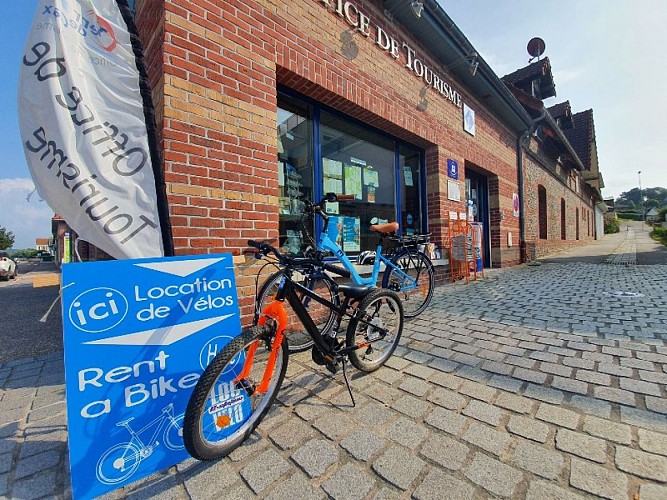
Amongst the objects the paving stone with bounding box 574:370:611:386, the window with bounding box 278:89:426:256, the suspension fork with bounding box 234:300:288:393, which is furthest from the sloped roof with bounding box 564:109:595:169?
the suspension fork with bounding box 234:300:288:393

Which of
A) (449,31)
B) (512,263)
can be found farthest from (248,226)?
(512,263)

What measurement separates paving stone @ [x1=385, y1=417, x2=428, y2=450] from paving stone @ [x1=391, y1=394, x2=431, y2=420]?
73 millimetres

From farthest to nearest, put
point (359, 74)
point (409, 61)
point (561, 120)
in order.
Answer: point (561, 120) < point (409, 61) < point (359, 74)

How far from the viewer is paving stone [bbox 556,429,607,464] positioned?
142 cm

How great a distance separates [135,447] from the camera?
4.59 ft

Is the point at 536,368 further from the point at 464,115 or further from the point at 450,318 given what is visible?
the point at 464,115

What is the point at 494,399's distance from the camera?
194 centimetres

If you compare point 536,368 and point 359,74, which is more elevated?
point 359,74

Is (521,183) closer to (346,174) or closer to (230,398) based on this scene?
(346,174)

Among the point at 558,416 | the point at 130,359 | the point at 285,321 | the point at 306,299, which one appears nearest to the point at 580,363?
the point at 558,416

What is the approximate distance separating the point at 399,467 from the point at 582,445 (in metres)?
0.92

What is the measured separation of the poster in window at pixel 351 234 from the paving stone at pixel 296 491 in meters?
3.54

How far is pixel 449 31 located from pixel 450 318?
16.9 feet

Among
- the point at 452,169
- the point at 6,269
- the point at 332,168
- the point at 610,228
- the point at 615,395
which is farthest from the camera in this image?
the point at 610,228
